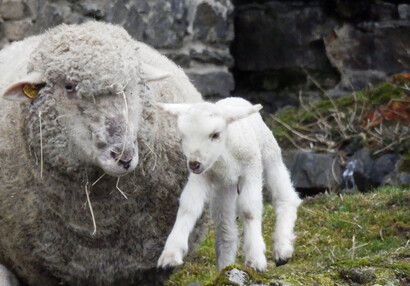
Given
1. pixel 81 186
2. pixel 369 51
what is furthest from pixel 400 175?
pixel 81 186

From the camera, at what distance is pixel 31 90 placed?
165 inches

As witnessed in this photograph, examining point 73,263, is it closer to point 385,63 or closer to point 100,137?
point 100,137

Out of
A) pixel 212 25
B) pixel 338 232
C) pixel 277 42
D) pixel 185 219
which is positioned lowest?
pixel 338 232

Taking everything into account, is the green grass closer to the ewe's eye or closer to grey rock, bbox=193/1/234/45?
the ewe's eye

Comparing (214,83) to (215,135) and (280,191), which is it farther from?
(215,135)

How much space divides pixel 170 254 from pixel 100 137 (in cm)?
61

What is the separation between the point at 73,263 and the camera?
4562 millimetres

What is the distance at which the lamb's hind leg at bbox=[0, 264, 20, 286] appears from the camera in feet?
15.1

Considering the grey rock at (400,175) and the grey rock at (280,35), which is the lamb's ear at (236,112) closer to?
the grey rock at (400,175)

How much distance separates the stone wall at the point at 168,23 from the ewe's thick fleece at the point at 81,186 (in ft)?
9.89

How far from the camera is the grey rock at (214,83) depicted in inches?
335

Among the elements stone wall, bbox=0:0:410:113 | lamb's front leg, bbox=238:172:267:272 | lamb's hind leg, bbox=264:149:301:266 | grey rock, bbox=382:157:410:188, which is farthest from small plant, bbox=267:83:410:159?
lamb's front leg, bbox=238:172:267:272

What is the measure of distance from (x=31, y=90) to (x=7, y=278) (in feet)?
3.48

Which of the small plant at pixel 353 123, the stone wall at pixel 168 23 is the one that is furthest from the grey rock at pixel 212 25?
the small plant at pixel 353 123
